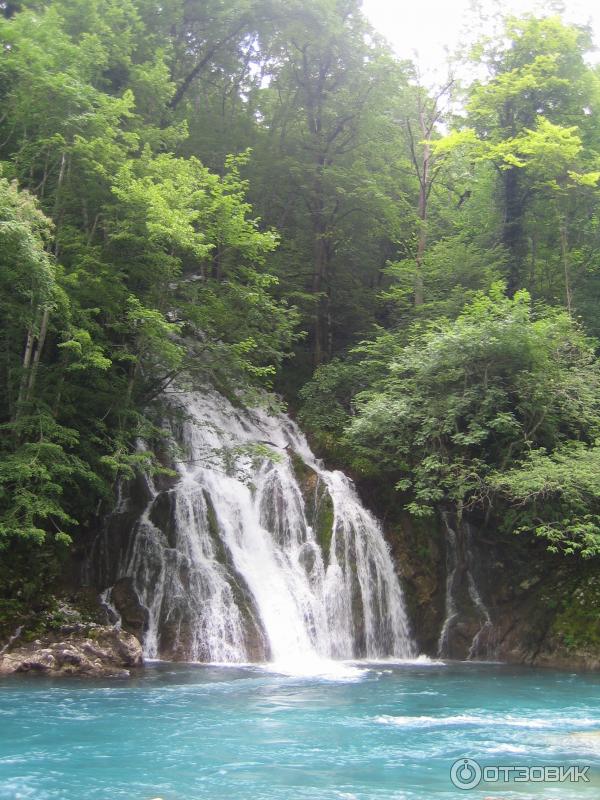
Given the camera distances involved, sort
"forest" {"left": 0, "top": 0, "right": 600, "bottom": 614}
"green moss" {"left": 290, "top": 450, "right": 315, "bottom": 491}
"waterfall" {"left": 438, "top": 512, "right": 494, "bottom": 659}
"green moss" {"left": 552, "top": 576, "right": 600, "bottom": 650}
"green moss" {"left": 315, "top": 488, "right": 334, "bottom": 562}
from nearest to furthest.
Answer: "forest" {"left": 0, "top": 0, "right": 600, "bottom": 614} < "green moss" {"left": 552, "top": 576, "right": 600, "bottom": 650} < "waterfall" {"left": 438, "top": 512, "right": 494, "bottom": 659} < "green moss" {"left": 315, "top": 488, "right": 334, "bottom": 562} < "green moss" {"left": 290, "top": 450, "right": 315, "bottom": 491}

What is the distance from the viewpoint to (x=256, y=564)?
48.2ft

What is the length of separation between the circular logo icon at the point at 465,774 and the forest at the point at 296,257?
7086mm

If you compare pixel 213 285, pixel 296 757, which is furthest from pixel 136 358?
pixel 296 757

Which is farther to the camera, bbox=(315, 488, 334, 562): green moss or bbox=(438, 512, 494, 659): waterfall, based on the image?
bbox=(315, 488, 334, 562): green moss

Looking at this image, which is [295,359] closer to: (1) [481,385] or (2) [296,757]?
(1) [481,385]

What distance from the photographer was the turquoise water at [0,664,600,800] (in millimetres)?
6383

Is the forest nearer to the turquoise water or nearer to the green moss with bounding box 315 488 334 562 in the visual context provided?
the green moss with bounding box 315 488 334 562

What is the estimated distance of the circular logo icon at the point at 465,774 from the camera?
6.43 metres

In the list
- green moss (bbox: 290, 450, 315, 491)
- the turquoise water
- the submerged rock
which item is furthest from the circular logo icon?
green moss (bbox: 290, 450, 315, 491)

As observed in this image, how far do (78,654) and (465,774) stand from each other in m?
7.10

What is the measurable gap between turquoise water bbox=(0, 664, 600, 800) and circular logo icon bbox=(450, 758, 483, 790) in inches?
3.7

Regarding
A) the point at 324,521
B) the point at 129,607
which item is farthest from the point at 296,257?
the point at 129,607

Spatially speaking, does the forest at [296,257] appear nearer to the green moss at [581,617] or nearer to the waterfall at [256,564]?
the green moss at [581,617]

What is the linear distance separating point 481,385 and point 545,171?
882 centimetres
